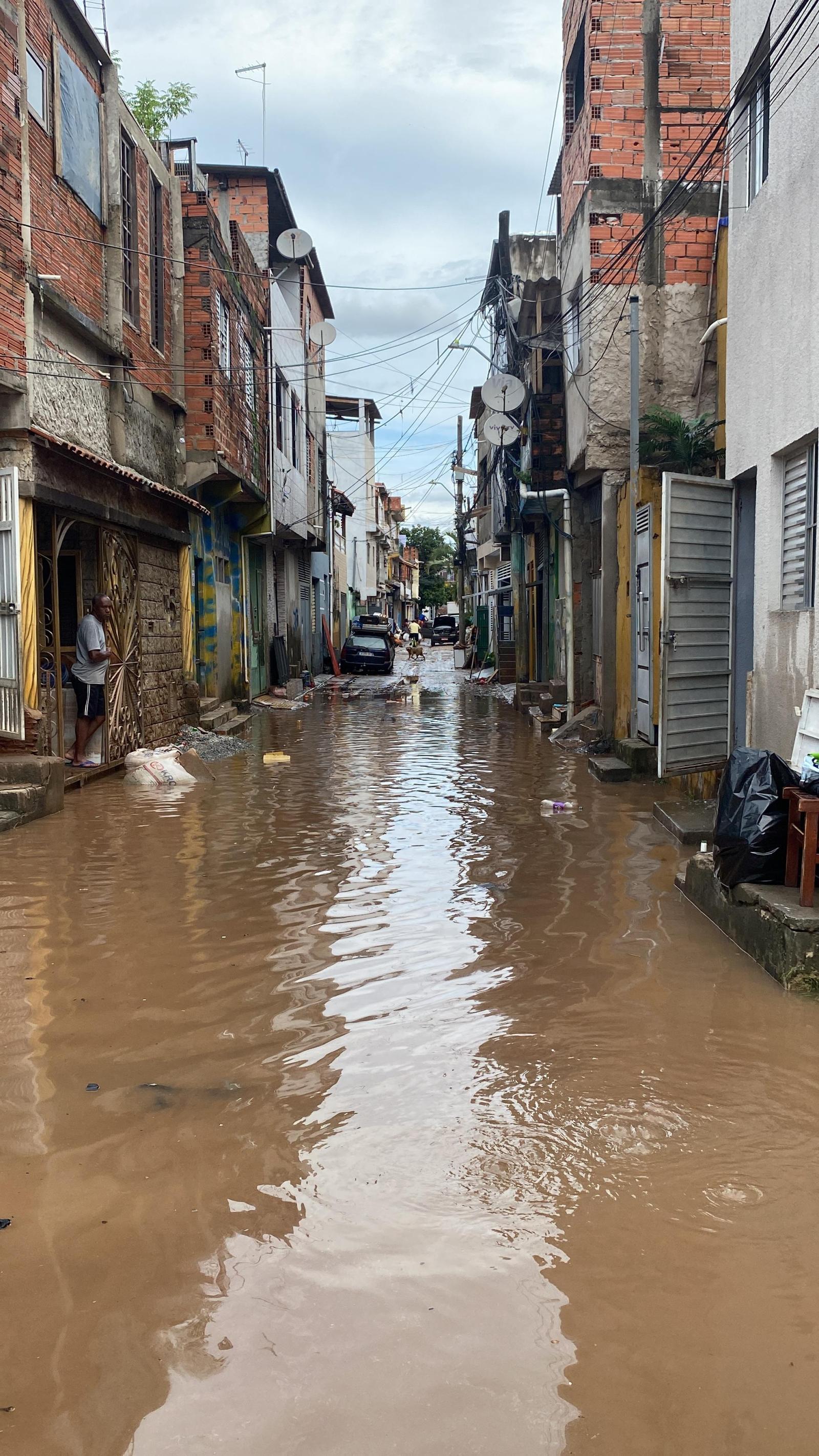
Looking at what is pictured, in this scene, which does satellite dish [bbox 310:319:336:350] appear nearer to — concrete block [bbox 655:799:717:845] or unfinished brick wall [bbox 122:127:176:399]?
unfinished brick wall [bbox 122:127:176:399]

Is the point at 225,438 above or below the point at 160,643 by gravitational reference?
above

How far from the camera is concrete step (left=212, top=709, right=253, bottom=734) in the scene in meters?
16.3

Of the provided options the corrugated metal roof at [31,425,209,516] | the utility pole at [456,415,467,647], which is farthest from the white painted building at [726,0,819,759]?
the utility pole at [456,415,467,647]

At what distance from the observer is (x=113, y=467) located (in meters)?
10.8

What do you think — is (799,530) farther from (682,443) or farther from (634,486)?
(634,486)

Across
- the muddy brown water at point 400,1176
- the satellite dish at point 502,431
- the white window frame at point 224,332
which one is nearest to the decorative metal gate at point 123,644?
the white window frame at point 224,332

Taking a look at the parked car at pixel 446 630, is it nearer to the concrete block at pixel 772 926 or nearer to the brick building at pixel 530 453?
the brick building at pixel 530 453

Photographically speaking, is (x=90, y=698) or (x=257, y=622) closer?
(x=90, y=698)

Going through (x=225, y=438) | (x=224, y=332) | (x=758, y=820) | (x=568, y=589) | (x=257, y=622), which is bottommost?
(x=758, y=820)

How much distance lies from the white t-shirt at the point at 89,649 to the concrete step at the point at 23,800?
7.41 ft

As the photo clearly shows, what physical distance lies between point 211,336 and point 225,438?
4.92 feet

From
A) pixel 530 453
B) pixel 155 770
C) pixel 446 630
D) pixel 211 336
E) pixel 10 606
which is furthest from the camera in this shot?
pixel 446 630

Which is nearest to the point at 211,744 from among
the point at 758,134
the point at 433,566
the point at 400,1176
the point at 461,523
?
the point at 758,134

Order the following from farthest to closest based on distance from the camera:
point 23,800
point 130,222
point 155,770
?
point 130,222 < point 155,770 < point 23,800
